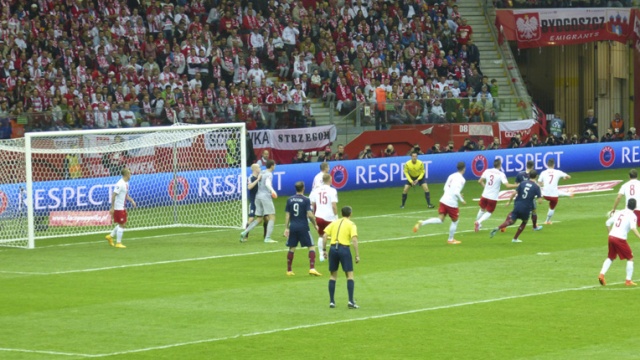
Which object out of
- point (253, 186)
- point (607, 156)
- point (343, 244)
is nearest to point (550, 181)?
point (253, 186)

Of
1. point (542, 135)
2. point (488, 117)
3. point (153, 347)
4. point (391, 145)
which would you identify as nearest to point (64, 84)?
point (391, 145)

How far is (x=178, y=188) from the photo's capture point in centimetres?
3556

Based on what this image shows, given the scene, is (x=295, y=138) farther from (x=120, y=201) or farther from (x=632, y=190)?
(x=632, y=190)

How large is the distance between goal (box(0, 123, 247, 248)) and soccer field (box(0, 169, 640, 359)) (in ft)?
2.36

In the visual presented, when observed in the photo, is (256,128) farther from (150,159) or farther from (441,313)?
(441,313)

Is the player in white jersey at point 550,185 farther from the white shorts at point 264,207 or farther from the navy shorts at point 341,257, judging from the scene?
the navy shorts at point 341,257

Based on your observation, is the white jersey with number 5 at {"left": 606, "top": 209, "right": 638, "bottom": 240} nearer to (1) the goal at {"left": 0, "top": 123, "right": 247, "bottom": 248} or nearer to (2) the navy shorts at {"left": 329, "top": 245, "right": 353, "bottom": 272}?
(2) the navy shorts at {"left": 329, "top": 245, "right": 353, "bottom": 272}

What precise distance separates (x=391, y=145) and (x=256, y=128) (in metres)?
5.04

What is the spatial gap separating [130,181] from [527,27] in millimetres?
25055

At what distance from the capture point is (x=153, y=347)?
18.2 m

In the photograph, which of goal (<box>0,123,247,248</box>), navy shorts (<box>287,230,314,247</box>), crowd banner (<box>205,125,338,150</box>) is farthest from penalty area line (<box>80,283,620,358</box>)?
crowd banner (<box>205,125,338,150</box>)

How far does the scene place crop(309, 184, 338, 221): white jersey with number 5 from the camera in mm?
25906

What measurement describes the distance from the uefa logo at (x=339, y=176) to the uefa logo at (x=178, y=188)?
297 inches

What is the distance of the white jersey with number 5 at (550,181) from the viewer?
33.8 metres
